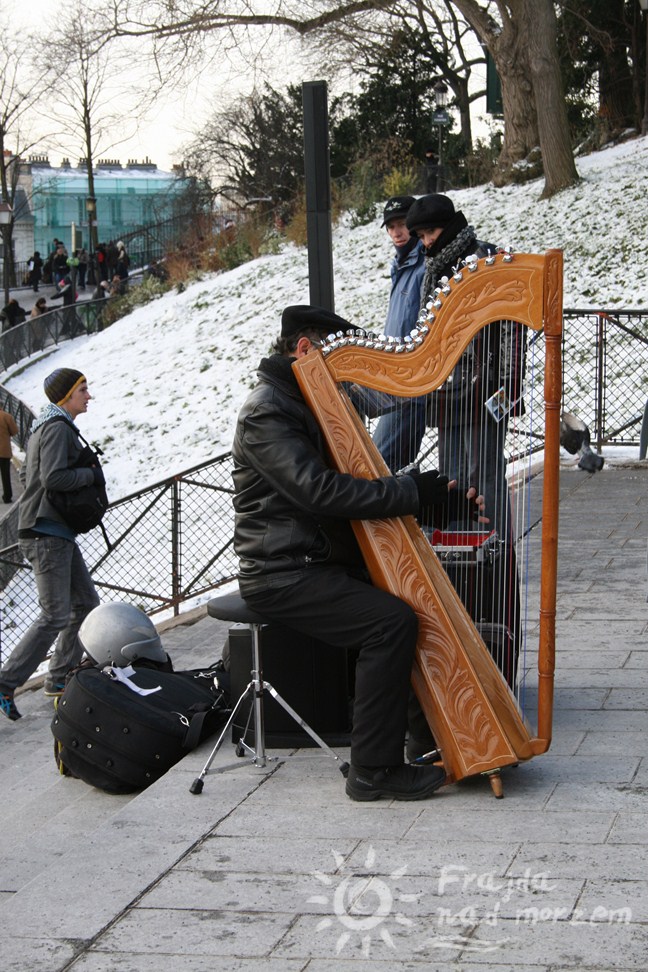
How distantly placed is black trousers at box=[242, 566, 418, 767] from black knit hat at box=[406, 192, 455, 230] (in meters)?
1.58

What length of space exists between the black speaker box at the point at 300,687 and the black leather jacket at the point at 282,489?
0.50 m

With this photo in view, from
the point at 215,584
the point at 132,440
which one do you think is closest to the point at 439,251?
the point at 215,584

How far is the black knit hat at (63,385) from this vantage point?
296 inches

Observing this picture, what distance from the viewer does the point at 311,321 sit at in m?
4.80

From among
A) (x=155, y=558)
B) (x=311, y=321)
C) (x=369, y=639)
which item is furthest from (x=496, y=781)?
(x=155, y=558)

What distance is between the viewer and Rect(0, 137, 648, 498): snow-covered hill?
723 inches

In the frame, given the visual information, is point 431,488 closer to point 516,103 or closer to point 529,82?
point 516,103

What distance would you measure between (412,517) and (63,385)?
349 centimetres

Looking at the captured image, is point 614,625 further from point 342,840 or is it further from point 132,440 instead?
point 132,440

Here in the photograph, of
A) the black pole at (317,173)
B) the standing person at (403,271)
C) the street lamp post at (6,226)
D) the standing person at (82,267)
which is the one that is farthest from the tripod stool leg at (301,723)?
the standing person at (82,267)

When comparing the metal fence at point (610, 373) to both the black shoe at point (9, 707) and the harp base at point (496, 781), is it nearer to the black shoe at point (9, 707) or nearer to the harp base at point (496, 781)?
the black shoe at point (9, 707)

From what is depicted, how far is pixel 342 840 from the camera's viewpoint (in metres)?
4.24

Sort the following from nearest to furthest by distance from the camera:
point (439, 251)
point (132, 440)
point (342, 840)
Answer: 1. point (342, 840)
2. point (439, 251)
3. point (132, 440)

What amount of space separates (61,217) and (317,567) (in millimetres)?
78694
